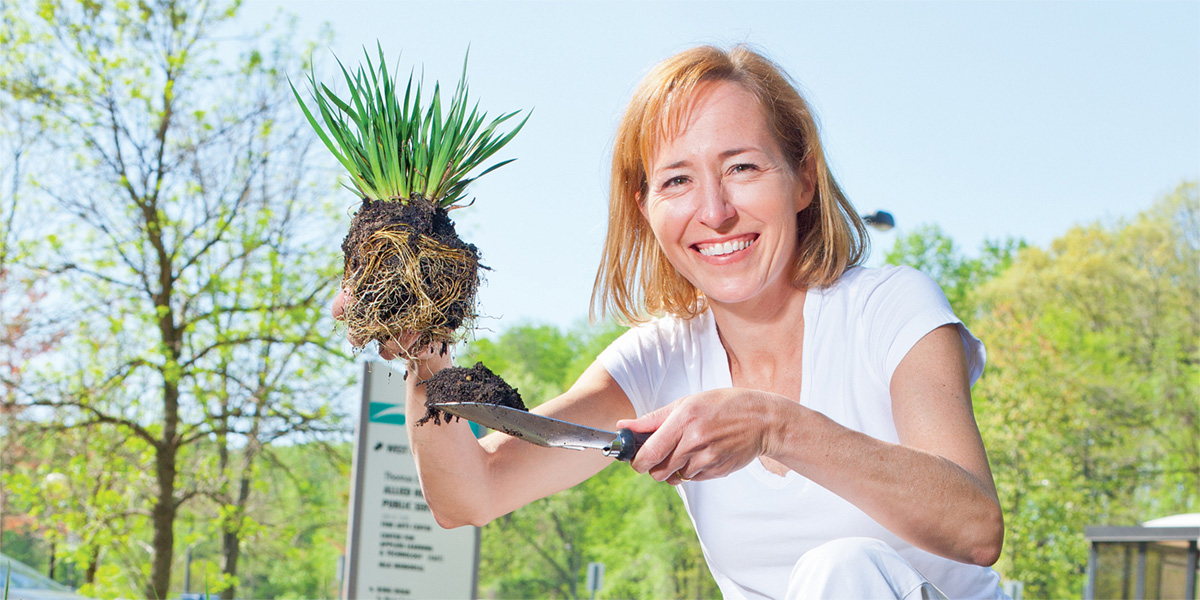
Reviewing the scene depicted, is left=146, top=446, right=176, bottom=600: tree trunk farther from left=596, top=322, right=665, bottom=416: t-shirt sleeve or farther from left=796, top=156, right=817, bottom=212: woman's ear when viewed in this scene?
left=796, top=156, right=817, bottom=212: woman's ear

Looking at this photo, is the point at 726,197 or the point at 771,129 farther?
the point at 771,129

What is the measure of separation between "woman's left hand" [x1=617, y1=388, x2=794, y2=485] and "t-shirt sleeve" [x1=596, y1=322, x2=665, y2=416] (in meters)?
0.96

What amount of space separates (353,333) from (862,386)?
1340mm

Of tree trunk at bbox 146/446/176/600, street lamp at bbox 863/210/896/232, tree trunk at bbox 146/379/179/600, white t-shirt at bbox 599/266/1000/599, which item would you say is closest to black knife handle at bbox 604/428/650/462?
white t-shirt at bbox 599/266/1000/599

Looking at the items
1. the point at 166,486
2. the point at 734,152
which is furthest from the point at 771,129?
the point at 166,486

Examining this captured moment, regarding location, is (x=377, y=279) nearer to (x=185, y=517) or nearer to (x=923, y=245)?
(x=185, y=517)

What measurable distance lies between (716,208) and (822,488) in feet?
2.58

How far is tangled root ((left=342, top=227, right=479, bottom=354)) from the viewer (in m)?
2.12

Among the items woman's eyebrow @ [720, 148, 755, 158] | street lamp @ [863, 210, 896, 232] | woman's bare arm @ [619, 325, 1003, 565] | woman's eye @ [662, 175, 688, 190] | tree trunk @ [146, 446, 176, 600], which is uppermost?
street lamp @ [863, 210, 896, 232]

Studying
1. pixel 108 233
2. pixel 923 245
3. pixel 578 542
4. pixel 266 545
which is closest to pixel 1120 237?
pixel 923 245

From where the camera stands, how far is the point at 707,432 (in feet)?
6.09

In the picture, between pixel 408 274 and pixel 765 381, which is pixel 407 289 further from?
pixel 765 381

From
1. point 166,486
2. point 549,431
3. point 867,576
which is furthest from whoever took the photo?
point 166,486

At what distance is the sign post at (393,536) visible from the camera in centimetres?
771
